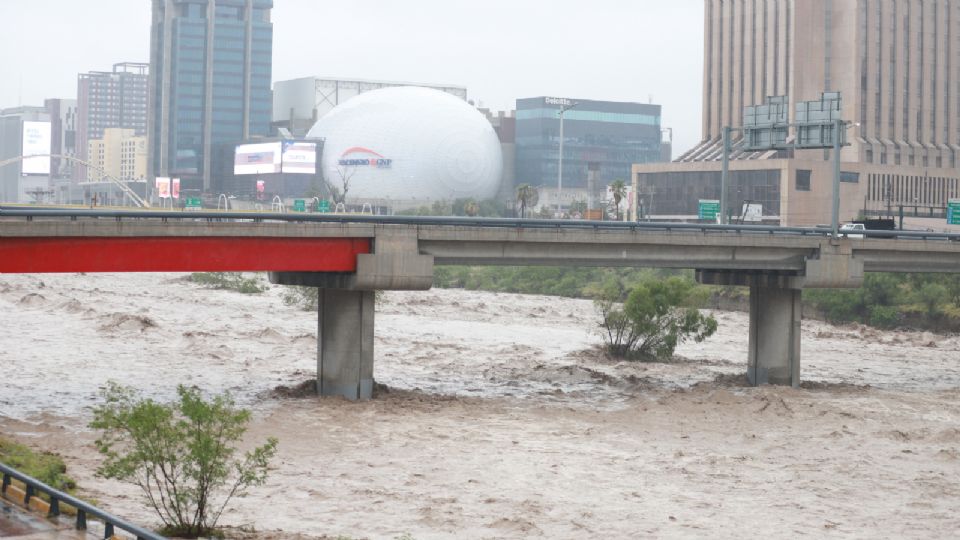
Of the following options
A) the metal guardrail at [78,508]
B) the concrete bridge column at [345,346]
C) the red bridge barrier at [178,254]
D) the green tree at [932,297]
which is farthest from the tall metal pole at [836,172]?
the metal guardrail at [78,508]


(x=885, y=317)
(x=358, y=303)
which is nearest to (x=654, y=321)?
(x=358, y=303)

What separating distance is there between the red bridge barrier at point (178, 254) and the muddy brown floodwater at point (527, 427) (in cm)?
473

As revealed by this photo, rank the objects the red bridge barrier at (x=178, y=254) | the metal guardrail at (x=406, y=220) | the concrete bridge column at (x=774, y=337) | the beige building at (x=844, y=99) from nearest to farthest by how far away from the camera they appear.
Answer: the red bridge barrier at (x=178, y=254) < the metal guardrail at (x=406, y=220) < the concrete bridge column at (x=774, y=337) < the beige building at (x=844, y=99)

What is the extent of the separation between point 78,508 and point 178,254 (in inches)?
880

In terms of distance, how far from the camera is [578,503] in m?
31.7

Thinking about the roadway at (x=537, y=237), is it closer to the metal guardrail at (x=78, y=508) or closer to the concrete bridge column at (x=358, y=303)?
the concrete bridge column at (x=358, y=303)

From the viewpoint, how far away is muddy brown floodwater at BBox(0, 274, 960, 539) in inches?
1200

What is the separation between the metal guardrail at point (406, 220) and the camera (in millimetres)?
41188

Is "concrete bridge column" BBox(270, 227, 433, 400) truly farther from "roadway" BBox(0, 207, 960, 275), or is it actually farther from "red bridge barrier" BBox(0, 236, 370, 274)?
"red bridge barrier" BBox(0, 236, 370, 274)

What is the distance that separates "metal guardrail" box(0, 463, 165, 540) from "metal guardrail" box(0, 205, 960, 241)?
54.5 ft

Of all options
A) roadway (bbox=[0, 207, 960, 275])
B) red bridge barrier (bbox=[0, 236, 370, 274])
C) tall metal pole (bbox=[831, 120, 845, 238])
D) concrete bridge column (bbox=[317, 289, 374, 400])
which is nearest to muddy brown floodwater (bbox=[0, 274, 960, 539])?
concrete bridge column (bbox=[317, 289, 374, 400])

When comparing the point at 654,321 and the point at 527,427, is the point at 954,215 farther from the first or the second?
the point at 527,427

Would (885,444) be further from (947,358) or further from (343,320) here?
(947,358)

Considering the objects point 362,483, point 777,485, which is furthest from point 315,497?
point 777,485
